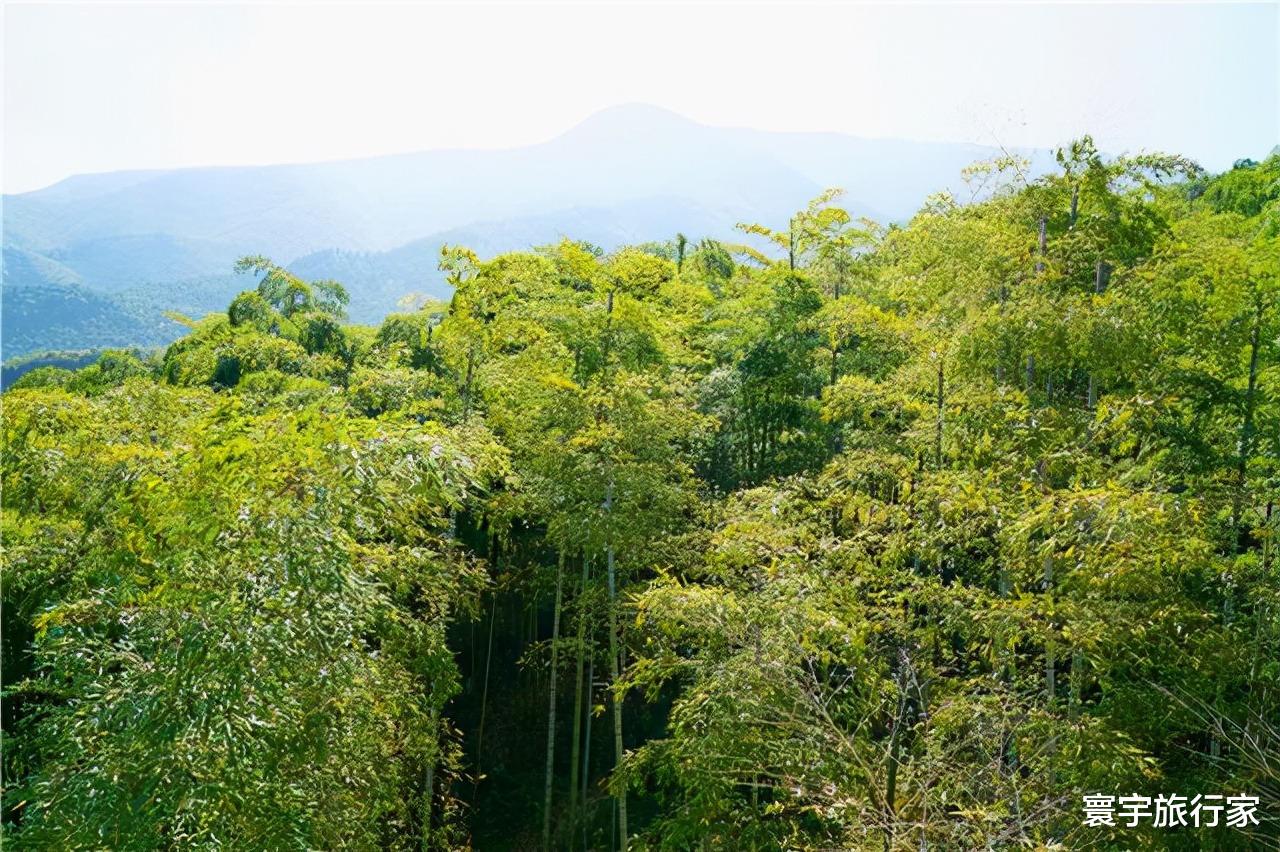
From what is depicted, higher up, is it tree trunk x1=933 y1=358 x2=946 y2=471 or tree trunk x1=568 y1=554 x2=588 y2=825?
tree trunk x1=933 y1=358 x2=946 y2=471

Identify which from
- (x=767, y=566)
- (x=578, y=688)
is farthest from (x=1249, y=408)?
(x=578, y=688)

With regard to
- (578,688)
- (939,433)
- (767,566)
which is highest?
(939,433)

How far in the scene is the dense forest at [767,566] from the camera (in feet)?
13.3

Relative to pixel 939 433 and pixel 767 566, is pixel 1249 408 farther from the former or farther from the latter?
pixel 767 566

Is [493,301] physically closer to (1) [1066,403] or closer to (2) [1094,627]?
(1) [1066,403]

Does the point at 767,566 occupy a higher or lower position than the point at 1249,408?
lower

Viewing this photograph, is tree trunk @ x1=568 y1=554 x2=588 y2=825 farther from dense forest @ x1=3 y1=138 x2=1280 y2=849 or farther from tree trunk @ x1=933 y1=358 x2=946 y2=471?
tree trunk @ x1=933 y1=358 x2=946 y2=471

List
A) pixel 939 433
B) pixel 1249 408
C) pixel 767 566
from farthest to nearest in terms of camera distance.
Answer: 1. pixel 1249 408
2. pixel 939 433
3. pixel 767 566

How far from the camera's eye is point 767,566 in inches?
236

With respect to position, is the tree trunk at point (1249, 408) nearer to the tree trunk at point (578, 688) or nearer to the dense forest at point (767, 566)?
the dense forest at point (767, 566)

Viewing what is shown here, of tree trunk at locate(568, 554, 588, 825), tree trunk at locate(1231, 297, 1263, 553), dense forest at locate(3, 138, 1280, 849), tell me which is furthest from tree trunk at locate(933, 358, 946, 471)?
tree trunk at locate(568, 554, 588, 825)

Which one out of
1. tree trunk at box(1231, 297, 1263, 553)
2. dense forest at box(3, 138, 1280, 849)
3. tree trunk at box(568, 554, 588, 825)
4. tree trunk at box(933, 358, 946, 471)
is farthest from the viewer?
tree trunk at box(568, 554, 588, 825)

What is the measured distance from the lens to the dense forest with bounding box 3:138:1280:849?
406cm

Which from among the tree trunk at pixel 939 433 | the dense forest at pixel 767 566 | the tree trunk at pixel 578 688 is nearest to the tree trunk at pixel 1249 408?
the dense forest at pixel 767 566
